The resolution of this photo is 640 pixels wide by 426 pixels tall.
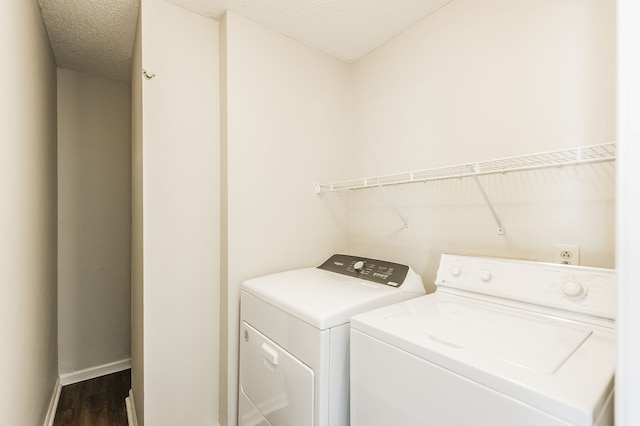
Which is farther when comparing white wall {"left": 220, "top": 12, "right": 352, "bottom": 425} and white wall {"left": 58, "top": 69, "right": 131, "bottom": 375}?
white wall {"left": 58, "top": 69, "right": 131, "bottom": 375}

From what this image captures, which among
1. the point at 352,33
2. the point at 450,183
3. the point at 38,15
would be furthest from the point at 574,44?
the point at 38,15

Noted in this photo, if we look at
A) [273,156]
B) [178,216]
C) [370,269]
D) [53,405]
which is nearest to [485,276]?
[370,269]

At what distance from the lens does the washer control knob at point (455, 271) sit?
1303 millimetres

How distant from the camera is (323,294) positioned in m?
1.33

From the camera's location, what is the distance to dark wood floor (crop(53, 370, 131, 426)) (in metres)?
1.91

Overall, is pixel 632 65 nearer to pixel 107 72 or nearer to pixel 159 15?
pixel 159 15

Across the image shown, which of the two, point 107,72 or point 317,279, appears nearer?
point 317,279

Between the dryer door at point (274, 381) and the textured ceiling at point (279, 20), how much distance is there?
1.67 metres

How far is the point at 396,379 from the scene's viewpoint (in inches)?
34.8

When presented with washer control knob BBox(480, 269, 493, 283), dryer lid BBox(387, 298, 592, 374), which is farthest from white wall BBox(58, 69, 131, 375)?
washer control knob BBox(480, 269, 493, 283)

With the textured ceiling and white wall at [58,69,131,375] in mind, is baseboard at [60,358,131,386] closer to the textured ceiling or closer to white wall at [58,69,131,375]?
white wall at [58,69,131,375]

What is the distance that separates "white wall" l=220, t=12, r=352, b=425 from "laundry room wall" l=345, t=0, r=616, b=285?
26 cm

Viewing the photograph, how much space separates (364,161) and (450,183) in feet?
2.18

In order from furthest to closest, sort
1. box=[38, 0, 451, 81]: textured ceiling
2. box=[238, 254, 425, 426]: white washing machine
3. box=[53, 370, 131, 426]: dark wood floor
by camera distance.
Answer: box=[53, 370, 131, 426]: dark wood floor
box=[38, 0, 451, 81]: textured ceiling
box=[238, 254, 425, 426]: white washing machine
